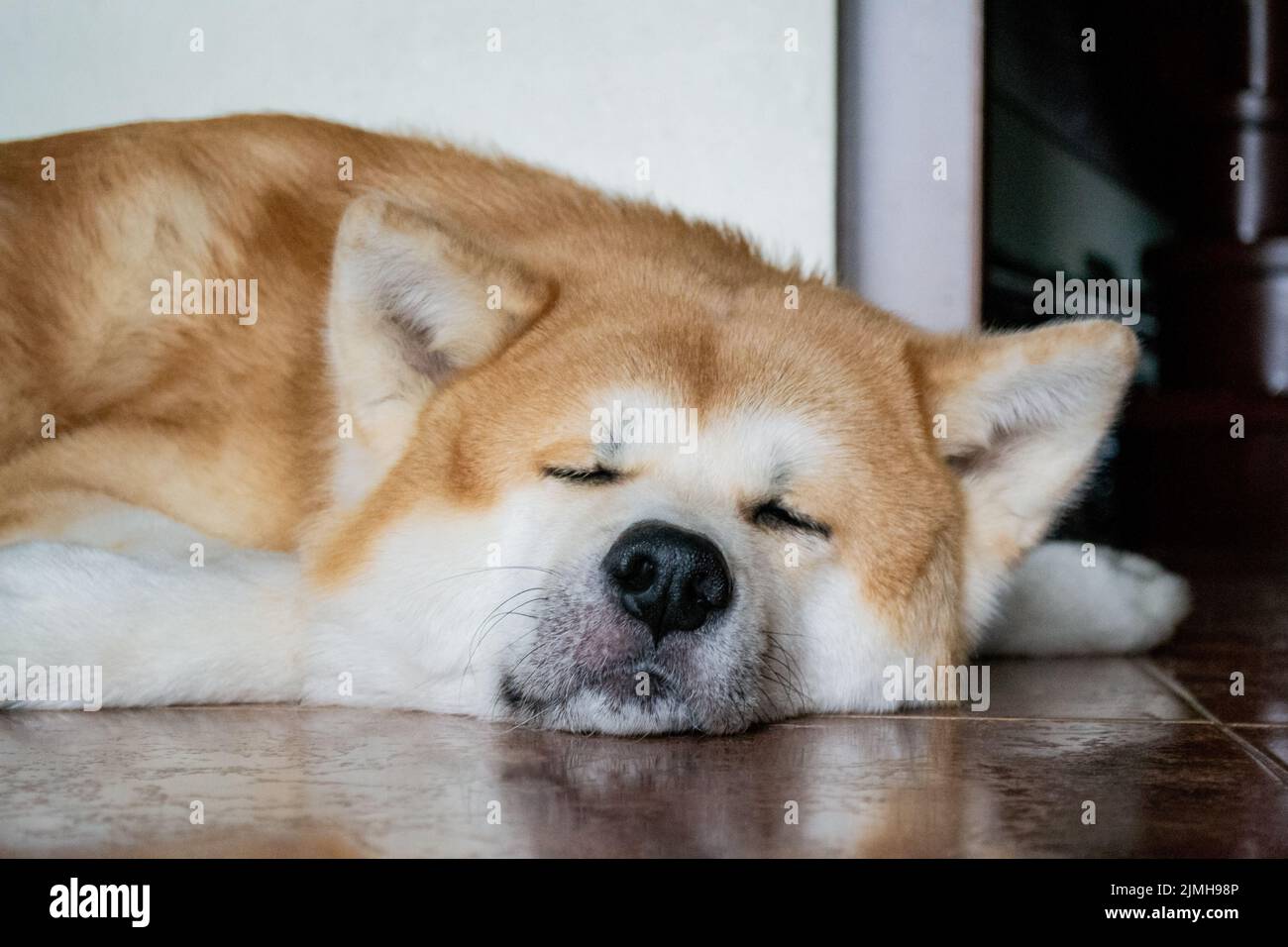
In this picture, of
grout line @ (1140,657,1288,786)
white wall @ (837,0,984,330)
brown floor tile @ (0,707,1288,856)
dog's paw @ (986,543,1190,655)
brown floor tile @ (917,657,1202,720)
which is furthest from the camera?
white wall @ (837,0,984,330)

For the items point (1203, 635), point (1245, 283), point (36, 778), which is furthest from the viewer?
point (1245, 283)

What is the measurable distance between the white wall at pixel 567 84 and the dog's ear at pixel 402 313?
5.43 feet

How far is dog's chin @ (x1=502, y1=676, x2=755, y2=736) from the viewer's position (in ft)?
6.29

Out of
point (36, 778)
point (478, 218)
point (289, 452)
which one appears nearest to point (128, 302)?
point (289, 452)

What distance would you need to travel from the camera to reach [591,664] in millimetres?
1902

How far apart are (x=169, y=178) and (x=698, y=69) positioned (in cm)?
166

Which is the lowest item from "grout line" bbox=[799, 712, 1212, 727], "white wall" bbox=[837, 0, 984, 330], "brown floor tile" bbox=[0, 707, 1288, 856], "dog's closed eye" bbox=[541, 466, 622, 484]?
"brown floor tile" bbox=[0, 707, 1288, 856]

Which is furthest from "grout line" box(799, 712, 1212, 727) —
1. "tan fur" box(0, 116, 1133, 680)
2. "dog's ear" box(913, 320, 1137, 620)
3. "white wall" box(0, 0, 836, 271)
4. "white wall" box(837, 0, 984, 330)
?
"white wall" box(837, 0, 984, 330)

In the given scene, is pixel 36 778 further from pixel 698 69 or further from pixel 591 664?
pixel 698 69

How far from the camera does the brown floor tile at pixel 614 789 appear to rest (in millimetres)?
1361

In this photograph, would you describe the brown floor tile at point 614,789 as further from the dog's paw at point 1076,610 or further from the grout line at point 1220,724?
the dog's paw at point 1076,610

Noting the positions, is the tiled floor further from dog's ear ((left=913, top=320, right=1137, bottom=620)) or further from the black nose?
dog's ear ((left=913, top=320, right=1137, bottom=620))

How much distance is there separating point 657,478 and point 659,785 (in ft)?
1.82

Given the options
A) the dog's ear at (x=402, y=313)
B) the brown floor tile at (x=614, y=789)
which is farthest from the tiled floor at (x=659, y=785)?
the dog's ear at (x=402, y=313)
